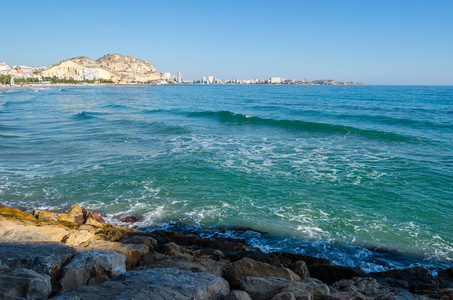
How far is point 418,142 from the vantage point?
21.5 meters

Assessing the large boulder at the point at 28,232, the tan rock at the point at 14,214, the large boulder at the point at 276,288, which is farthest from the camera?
the tan rock at the point at 14,214

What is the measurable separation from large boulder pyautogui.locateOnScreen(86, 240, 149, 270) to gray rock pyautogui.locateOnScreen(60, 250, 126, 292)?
0.39 meters

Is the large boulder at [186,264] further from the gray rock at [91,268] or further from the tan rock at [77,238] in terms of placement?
the tan rock at [77,238]

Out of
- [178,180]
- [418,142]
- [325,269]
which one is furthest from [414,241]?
[418,142]

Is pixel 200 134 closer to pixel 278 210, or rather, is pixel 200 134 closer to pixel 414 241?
pixel 278 210

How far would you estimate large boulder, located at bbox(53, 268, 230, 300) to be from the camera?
13.3ft

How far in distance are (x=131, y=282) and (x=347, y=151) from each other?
57.7ft

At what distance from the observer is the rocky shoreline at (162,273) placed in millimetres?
4309

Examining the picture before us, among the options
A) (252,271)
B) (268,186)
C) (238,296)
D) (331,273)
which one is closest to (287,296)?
(238,296)

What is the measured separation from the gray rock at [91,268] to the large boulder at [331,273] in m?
4.17

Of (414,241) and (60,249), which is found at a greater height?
(60,249)

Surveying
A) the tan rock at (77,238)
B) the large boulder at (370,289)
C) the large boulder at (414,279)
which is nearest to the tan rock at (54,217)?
the tan rock at (77,238)

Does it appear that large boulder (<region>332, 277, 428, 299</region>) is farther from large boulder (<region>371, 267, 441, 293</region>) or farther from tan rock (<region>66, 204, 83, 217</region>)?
tan rock (<region>66, 204, 83, 217</region>)

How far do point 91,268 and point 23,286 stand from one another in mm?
1076
